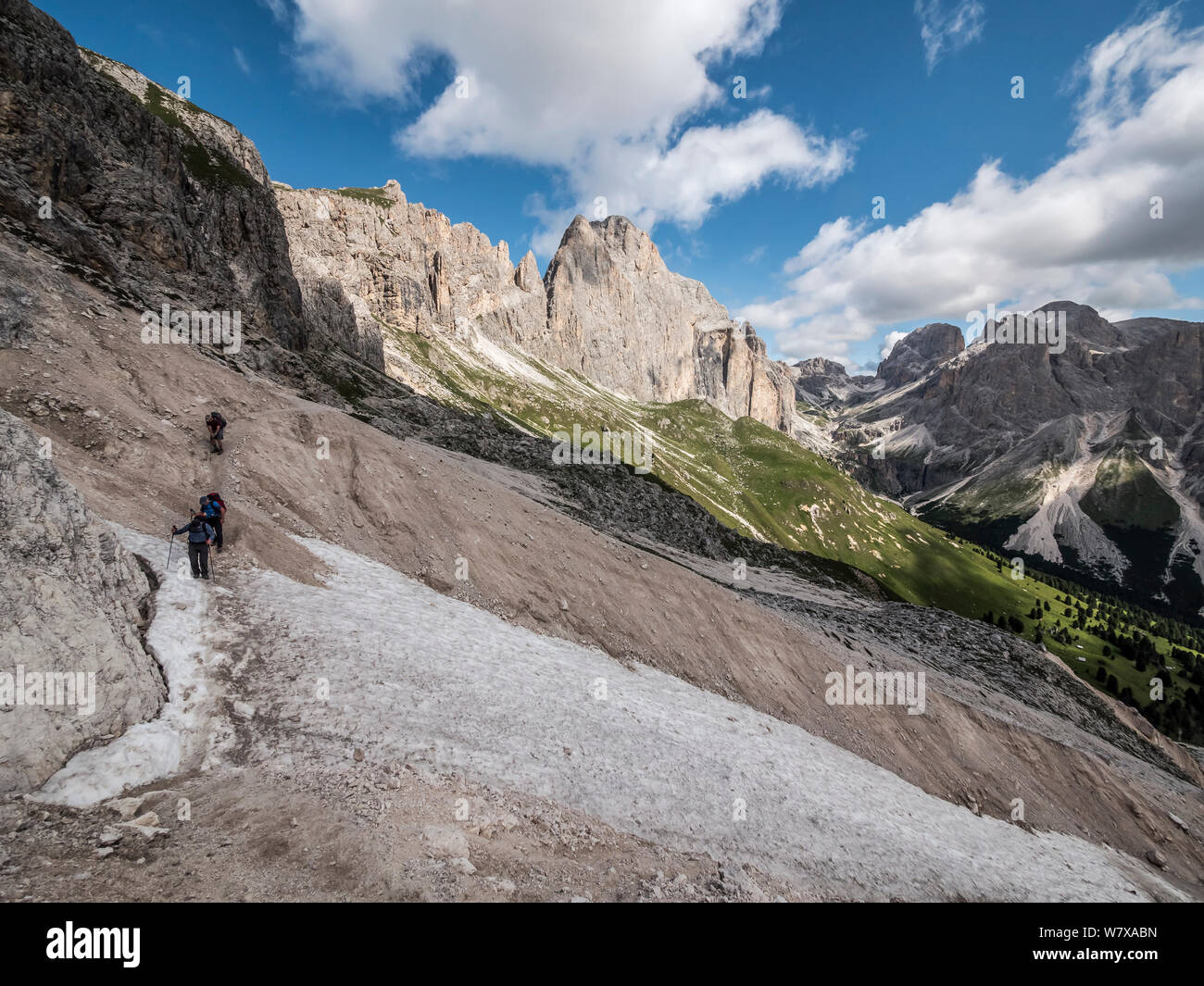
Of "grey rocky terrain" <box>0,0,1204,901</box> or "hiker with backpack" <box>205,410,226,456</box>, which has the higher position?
"hiker with backpack" <box>205,410,226,456</box>

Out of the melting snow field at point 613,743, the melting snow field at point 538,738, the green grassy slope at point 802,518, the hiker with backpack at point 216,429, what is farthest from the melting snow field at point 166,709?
the green grassy slope at point 802,518

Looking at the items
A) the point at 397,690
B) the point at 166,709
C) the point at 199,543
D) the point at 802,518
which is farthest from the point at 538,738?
the point at 802,518

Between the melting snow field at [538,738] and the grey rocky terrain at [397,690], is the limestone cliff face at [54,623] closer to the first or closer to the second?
the grey rocky terrain at [397,690]

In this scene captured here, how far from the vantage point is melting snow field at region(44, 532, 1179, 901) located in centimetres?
1352

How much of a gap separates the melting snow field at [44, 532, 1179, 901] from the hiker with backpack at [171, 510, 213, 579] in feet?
2.22

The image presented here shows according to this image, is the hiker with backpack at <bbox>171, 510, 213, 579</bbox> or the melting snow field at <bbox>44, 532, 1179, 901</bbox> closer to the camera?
the melting snow field at <bbox>44, 532, 1179, 901</bbox>

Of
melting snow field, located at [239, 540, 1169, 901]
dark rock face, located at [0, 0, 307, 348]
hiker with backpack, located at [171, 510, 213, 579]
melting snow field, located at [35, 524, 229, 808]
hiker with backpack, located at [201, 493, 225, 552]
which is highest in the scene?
dark rock face, located at [0, 0, 307, 348]

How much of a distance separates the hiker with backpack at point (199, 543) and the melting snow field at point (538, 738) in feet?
2.22

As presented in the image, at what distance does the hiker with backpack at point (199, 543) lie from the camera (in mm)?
17016

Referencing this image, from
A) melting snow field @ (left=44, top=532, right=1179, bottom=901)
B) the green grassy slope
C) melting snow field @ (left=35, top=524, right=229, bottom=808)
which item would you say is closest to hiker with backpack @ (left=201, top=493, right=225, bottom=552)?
melting snow field @ (left=35, top=524, right=229, bottom=808)

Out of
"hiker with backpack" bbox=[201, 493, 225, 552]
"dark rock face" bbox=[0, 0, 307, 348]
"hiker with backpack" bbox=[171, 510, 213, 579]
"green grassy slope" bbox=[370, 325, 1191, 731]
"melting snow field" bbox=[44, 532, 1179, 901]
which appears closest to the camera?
"melting snow field" bbox=[44, 532, 1179, 901]

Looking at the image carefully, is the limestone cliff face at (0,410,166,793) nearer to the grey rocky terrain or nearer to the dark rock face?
the grey rocky terrain

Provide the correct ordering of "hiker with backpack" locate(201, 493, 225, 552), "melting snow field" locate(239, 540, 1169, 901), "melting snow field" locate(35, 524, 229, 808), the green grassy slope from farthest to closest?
the green grassy slope
"hiker with backpack" locate(201, 493, 225, 552)
"melting snow field" locate(239, 540, 1169, 901)
"melting snow field" locate(35, 524, 229, 808)
